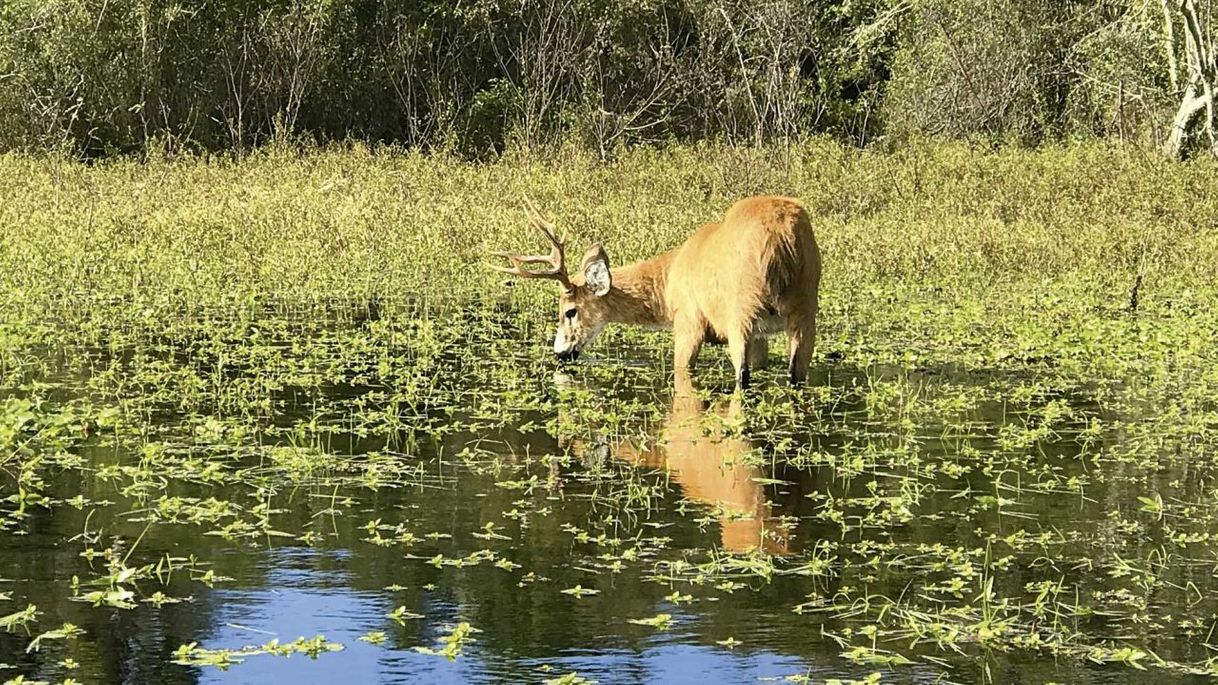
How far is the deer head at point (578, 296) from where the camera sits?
38.9ft

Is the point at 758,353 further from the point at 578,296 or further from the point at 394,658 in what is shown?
the point at 394,658

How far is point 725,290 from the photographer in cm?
1061

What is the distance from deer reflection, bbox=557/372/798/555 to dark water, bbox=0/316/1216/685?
0.02 m

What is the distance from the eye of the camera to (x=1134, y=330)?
12.3 metres

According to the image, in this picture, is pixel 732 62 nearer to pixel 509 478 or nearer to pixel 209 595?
pixel 509 478

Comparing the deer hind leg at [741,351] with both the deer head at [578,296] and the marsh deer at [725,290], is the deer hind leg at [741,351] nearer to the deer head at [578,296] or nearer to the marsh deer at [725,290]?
the marsh deer at [725,290]

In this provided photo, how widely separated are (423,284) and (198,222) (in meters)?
3.09

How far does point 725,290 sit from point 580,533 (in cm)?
387

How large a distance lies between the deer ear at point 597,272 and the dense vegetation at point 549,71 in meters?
10.6

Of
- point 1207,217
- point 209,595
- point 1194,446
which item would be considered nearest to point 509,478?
point 209,595

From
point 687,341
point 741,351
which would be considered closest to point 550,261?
point 687,341

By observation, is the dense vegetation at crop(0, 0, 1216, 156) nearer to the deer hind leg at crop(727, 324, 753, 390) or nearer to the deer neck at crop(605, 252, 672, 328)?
the deer neck at crop(605, 252, 672, 328)

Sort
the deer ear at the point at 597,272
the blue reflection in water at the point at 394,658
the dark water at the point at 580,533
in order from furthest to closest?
the deer ear at the point at 597,272 → the dark water at the point at 580,533 → the blue reflection in water at the point at 394,658

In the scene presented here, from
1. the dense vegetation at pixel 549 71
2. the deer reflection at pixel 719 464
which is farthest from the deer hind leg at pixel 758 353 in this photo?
the dense vegetation at pixel 549 71
